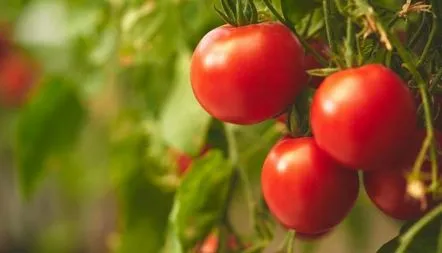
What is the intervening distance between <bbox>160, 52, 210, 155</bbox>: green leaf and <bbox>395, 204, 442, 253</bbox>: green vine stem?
0.24 m

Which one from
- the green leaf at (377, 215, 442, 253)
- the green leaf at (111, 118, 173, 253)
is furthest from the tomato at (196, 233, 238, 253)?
the green leaf at (377, 215, 442, 253)

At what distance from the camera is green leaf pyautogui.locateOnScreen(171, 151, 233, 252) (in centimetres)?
55

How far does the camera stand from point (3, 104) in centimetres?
174

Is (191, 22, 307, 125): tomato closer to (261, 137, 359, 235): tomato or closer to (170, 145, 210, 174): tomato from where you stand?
(261, 137, 359, 235): tomato

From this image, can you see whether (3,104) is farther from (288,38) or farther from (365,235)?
(288,38)

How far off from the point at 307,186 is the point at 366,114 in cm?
5

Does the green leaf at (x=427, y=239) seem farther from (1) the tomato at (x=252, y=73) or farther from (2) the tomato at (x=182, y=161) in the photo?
(2) the tomato at (x=182, y=161)

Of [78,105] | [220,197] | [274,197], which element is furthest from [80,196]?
[274,197]

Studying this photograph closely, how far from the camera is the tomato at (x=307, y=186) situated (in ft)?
1.19

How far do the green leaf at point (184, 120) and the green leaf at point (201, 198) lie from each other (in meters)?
0.02

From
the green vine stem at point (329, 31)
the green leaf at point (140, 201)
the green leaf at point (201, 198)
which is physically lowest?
the green leaf at point (140, 201)

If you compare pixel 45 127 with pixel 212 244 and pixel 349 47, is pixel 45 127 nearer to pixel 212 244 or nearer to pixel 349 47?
pixel 212 244

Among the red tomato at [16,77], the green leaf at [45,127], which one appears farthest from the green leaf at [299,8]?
the red tomato at [16,77]

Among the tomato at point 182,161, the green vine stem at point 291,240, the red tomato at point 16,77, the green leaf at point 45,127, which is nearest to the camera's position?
the green vine stem at point 291,240
